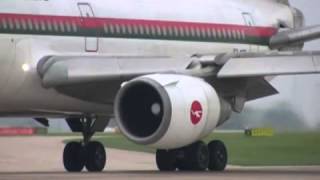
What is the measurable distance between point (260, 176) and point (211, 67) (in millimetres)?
2551

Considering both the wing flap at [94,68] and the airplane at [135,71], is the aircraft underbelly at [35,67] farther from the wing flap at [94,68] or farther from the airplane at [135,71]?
the wing flap at [94,68]

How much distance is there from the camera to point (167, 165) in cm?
2466

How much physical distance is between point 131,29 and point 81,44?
57.9 inches

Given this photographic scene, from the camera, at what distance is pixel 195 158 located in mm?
23625

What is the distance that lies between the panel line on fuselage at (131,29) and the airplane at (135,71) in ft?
0.07

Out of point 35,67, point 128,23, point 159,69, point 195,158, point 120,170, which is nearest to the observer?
point 35,67

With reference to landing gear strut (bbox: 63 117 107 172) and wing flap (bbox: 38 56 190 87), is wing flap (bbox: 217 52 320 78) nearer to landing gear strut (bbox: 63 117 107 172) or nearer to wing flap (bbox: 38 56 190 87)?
wing flap (bbox: 38 56 190 87)

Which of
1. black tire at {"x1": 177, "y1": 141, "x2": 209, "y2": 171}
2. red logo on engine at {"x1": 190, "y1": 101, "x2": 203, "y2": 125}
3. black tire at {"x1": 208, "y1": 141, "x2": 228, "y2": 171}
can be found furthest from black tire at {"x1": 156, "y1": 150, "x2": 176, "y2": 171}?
red logo on engine at {"x1": 190, "y1": 101, "x2": 203, "y2": 125}

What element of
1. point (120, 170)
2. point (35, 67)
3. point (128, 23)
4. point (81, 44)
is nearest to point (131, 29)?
point (128, 23)

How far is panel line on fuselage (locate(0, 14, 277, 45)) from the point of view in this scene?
2191 centimetres

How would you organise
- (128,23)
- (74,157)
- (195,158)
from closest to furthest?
(195,158), (128,23), (74,157)

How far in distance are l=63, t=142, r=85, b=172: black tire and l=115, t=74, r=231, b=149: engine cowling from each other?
4310mm

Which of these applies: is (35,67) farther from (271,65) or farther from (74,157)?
(271,65)

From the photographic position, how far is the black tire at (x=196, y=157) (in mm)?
23609
